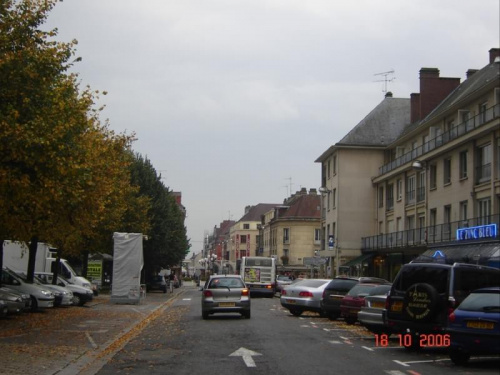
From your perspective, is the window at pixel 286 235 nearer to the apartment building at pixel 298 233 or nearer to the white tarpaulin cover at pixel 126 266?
the apartment building at pixel 298 233

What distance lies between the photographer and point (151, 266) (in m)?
58.9

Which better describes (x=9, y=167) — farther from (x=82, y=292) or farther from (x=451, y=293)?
(x=82, y=292)

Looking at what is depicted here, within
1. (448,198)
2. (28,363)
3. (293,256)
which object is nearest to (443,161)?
(448,198)

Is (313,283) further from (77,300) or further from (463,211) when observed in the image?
(463,211)

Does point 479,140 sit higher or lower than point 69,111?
higher

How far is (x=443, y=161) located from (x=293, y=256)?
57.1m

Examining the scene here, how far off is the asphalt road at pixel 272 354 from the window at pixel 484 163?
63.1ft

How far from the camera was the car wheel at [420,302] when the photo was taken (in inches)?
571

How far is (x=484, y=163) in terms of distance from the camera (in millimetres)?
38906

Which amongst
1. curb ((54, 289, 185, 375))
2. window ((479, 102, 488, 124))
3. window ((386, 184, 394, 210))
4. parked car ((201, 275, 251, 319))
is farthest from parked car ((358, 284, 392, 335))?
window ((386, 184, 394, 210))

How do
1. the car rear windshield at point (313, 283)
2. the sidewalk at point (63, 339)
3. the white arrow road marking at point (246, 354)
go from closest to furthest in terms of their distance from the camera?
the sidewalk at point (63, 339), the white arrow road marking at point (246, 354), the car rear windshield at point (313, 283)

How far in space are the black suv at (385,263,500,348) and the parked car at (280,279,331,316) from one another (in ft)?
38.0

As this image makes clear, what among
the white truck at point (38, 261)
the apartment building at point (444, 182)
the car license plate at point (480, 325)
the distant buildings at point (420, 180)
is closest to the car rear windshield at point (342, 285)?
the distant buildings at point (420, 180)

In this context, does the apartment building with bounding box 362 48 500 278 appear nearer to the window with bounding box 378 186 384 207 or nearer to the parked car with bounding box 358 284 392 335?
the window with bounding box 378 186 384 207
